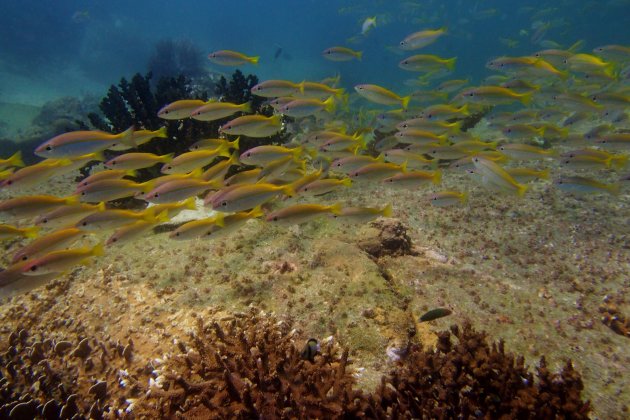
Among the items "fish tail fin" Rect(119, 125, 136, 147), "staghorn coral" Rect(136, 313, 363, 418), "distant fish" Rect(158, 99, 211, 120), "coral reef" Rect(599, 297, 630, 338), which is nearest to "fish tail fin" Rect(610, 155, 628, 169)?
"coral reef" Rect(599, 297, 630, 338)

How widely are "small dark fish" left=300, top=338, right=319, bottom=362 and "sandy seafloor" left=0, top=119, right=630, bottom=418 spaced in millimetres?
549

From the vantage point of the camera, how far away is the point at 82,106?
2131 centimetres

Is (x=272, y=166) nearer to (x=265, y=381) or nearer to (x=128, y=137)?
(x=128, y=137)

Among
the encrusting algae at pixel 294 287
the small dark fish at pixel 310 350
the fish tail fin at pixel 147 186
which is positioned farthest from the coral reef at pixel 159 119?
the small dark fish at pixel 310 350

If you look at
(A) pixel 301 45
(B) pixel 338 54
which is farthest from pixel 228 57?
(A) pixel 301 45

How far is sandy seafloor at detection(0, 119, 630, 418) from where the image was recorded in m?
3.88

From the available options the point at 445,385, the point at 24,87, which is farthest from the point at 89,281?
the point at 24,87

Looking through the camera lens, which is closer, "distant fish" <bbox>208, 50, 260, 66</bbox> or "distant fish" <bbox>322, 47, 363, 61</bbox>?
"distant fish" <bbox>208, 50, 260, 66</bbox>

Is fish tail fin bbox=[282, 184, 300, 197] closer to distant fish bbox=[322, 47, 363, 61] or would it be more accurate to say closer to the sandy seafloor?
the sandy seafloor

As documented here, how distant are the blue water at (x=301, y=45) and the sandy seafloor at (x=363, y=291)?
21.5 m

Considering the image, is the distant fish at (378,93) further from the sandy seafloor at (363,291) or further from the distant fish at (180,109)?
the distant fish at (180,109)

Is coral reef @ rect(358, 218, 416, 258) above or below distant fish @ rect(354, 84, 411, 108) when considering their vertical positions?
below

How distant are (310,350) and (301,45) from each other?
274ft

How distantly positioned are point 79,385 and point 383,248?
4200 millimetres
